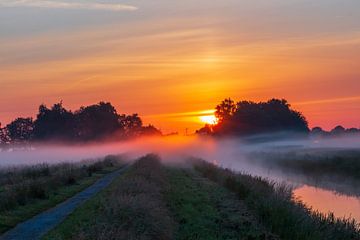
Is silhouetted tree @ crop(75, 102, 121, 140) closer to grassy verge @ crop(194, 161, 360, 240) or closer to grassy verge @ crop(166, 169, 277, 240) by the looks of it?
grassy verge @ crop(166, 169, 277, 240)

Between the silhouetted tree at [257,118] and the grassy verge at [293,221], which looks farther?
the silhouetted tree at [257,118]

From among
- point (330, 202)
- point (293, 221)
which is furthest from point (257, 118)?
point (293, 221)

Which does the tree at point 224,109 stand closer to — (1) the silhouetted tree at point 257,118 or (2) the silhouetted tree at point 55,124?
(1) the silhouetted tree at point 257,118

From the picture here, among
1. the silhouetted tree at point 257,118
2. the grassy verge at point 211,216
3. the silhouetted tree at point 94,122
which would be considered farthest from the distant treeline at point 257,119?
the grassy verge at point 211,216

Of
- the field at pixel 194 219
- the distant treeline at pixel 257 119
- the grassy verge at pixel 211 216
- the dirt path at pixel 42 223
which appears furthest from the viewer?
the distant treeline at pixel 257 119

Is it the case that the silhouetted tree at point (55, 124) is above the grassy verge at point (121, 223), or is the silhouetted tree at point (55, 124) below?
above

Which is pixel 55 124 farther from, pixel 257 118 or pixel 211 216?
pixel 211 216

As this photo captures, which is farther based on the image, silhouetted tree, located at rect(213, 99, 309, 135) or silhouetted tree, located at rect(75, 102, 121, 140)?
silhouetted tree, located at rect(75, 102, 121, 140)

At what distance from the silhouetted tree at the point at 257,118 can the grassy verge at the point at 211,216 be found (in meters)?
130

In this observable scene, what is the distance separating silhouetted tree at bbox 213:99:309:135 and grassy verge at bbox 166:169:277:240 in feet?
426

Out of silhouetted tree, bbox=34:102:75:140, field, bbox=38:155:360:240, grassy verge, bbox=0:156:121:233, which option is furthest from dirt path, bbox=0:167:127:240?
silhouetted tree, bbox=34:102:75:140

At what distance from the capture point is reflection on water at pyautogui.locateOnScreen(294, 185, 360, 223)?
32188 mm

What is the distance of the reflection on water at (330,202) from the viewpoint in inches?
1267

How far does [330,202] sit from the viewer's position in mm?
37250
